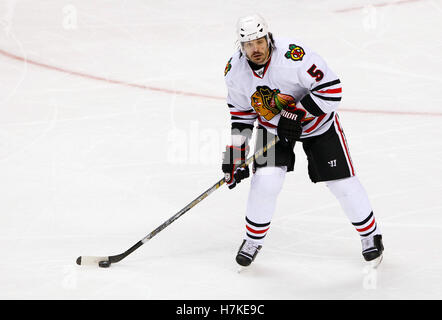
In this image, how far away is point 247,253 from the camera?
2678 mm

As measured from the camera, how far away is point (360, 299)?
2.39 metres

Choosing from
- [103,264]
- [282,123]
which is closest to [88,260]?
[103,264]

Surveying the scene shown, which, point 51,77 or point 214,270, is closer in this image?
point 214,270

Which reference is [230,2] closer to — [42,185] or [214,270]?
[42,185]

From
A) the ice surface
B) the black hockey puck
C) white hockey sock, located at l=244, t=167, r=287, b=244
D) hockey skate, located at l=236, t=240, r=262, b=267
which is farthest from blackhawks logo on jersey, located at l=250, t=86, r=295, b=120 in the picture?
the black hockey puck

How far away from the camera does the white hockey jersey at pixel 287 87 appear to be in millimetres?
2473

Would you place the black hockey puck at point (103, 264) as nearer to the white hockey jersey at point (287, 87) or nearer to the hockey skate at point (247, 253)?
the hockey skate at point (247, 253)

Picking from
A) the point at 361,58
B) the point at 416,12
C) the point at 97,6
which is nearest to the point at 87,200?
the point at 361,58

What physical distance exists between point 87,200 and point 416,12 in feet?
12.4

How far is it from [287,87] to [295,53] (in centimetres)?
14

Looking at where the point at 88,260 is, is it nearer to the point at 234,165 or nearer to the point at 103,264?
the point at 103,264

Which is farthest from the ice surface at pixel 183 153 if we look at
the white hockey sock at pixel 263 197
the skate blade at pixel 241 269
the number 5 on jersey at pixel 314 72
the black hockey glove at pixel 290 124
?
the number 5 on jersey at pixel 314 72

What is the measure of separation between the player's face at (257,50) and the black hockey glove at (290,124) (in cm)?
22

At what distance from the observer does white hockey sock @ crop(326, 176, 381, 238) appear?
8.52 ft
